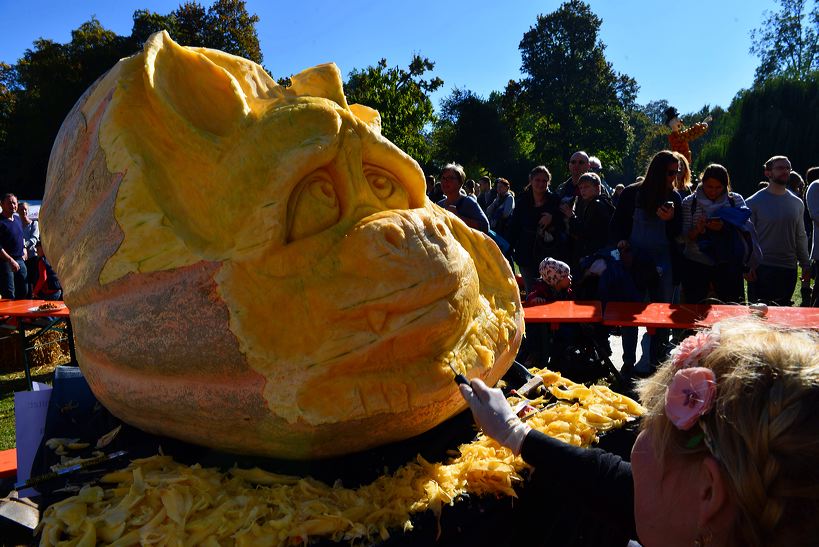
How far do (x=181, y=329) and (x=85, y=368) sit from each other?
24.6 inches

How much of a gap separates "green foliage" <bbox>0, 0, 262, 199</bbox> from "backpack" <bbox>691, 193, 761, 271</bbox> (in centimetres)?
2082

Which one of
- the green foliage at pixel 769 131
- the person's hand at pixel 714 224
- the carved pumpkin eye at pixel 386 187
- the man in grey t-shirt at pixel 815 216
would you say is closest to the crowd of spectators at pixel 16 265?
the carved pumpkin eye at pixel 386 187

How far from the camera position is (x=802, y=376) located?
0.96 meters

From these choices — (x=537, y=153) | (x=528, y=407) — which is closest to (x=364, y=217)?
(x=528, y=407)

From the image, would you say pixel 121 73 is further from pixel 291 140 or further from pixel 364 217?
pixel 364 217

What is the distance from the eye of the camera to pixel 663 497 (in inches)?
48.6

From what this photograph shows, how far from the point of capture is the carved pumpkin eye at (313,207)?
77.7 inches

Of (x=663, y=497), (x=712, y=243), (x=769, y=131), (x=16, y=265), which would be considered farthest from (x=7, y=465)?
(x=769, y=131)

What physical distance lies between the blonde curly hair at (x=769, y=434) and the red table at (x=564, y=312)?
3.36 metres

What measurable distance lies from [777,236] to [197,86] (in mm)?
6269

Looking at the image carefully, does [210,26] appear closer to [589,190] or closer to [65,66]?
[65,66]

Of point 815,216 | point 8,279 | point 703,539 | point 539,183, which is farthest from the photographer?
point 8,279

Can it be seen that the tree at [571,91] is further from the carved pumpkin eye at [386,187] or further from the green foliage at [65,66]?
the carved pumpkin eye at [386,187]

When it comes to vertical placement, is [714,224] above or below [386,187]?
below
